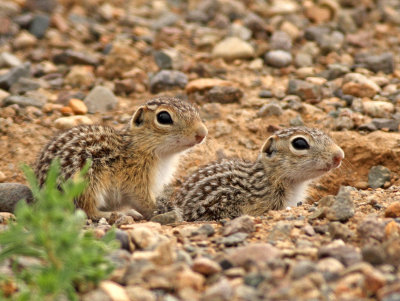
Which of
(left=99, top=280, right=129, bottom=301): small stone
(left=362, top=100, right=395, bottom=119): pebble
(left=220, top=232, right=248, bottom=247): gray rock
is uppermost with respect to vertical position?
(left=362, top=100, right=395, bottom=119): pebble

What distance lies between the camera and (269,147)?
6602 millimetres

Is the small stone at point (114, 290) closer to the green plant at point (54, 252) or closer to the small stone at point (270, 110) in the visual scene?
the green plant at point (54, 252)

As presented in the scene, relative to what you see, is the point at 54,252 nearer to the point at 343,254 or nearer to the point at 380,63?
the point at 343,254

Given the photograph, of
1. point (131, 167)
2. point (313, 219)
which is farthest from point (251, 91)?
point (313, 219)

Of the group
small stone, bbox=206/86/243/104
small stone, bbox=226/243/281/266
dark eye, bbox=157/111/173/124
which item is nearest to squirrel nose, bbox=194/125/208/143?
dark eye, bbox=157/111/173/124

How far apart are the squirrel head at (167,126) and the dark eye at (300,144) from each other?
105 cm

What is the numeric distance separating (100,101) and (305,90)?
3078 millimetres

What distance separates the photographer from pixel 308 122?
7.91 meters

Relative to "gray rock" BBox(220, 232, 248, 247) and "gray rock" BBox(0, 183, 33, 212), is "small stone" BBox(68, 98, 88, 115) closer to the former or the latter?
"gray rock" BBox(0, 183, 33, 212)

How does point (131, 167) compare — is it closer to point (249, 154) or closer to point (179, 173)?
point (179, 173)

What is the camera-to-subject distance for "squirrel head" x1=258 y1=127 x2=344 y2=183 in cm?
624

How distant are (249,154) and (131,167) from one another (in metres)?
2.02

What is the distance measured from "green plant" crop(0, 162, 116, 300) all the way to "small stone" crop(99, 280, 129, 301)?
5cm

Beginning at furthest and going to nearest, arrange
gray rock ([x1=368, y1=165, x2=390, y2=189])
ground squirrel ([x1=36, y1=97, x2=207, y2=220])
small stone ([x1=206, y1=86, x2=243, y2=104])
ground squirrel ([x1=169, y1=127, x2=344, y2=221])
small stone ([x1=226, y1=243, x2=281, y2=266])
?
small stone ([x1=206, y1=86, x2=243, y2=104]), gray rock ([x1=368, y1=165, x2=390, y2=189]), ground squirrel ([x1=169, y1=127, x2=344, y2=221]), ground squirrel ([x1=36, y1=97, x2=207, y2=220]), small stone ([x1=226, y1=243, x2=281, y2=266])
